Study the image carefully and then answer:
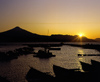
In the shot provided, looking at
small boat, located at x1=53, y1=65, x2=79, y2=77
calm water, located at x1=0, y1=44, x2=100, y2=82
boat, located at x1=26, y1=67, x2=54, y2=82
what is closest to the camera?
boat, located at x1=26, y1=67, x2=54, y2=82

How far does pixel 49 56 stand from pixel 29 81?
37.1 meters

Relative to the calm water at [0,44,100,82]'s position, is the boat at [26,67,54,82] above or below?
above

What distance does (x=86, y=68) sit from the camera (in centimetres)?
3206

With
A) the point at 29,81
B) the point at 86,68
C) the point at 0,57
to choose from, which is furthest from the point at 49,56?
the point at 29,81

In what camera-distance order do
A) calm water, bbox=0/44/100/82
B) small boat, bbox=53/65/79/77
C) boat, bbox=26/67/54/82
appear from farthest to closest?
calm water, bbox=0/44/100/82, small boat, bbox=53/65/79/77, boat, bbox=26/67/54/82

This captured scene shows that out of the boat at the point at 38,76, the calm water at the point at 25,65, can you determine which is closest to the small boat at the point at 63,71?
the boat at the point at 38,76

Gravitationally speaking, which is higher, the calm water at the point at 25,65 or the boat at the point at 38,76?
the boat at the point at 38,76

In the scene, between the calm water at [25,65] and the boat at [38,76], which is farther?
the calm water at [25,65]

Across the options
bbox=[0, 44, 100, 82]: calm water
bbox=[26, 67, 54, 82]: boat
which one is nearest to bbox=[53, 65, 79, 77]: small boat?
bbox=[26, 67, 54, 82]: boat

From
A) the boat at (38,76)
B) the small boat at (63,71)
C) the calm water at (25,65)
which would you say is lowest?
the calm water at (25,65)

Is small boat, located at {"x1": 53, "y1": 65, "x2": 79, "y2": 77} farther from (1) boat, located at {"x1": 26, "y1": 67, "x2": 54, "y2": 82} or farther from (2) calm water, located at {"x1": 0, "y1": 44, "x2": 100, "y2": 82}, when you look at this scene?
(2) calm water, located at {"x1": 0, "y1": 44, "x2": 100, "y2": 82}

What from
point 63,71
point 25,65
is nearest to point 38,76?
point 63,71

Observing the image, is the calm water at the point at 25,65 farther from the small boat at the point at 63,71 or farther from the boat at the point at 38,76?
the small boat at the point at 63,71

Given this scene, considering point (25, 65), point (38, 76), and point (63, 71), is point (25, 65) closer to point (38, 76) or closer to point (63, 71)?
point (38, 76)
